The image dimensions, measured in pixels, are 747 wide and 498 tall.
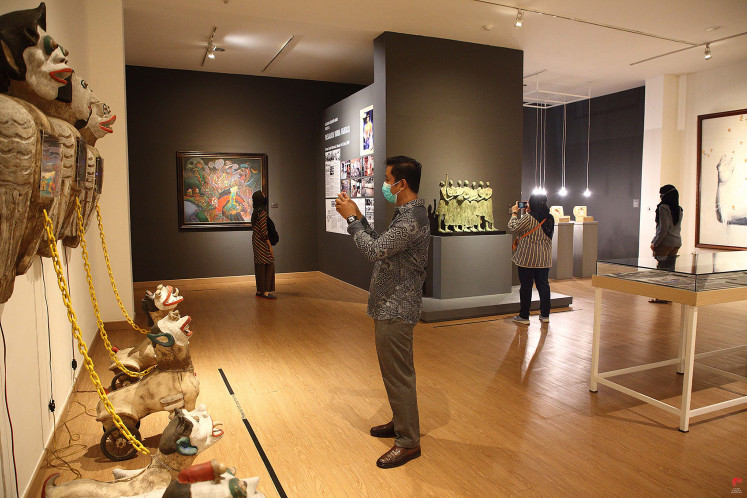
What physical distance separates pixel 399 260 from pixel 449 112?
16.4 feet

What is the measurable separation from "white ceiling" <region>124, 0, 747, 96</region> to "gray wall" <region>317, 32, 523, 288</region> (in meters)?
0.26

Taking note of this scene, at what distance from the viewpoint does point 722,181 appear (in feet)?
29.2

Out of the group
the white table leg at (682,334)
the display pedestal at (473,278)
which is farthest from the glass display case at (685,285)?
the display pedestal at (473,278)

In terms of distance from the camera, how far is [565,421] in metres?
3.40

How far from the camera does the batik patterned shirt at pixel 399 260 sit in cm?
269

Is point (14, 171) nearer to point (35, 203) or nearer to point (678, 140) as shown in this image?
point (35, 203)

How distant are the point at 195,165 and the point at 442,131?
4.36 metres

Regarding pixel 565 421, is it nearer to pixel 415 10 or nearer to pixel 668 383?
pixel 668 383

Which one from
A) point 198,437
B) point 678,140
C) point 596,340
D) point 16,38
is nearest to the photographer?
point 16,38

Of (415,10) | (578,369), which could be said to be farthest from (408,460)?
(415,10)

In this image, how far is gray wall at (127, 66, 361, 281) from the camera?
8625mm

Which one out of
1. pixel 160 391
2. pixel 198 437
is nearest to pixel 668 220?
pixel 160 391

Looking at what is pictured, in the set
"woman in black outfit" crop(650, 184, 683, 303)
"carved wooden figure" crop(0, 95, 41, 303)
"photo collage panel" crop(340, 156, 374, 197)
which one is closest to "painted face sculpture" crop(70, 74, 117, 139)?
"carved wooden figure" crop(0, 95, 41, 303)

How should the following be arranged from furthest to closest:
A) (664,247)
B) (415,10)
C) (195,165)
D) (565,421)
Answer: (195,165)
(664,247)
(415,10)
(565,421)
